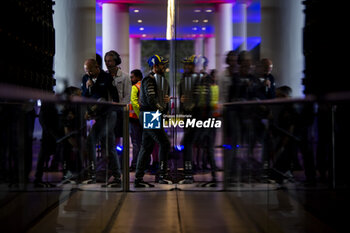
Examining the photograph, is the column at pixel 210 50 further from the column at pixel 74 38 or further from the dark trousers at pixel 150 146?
the column at pixel 74 38

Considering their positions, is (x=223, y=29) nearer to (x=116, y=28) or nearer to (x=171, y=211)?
(x=116, y=28)

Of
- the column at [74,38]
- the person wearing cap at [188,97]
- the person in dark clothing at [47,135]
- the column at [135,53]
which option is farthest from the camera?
the column at [74,38]

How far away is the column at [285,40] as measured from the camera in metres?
2.97

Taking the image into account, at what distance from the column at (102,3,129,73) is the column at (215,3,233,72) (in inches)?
39.6

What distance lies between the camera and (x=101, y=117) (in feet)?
10.4

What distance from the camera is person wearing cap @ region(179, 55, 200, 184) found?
195 inches

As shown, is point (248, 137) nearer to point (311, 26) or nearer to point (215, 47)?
point (311, 26)

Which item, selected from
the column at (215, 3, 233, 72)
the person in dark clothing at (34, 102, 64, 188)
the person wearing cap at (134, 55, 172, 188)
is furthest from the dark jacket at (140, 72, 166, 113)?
the person in dark clothing at (34, 102, 64, 188)

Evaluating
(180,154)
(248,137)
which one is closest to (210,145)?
(180,154)

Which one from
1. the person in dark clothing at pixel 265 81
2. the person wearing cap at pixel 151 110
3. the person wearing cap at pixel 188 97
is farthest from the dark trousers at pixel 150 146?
the person in dark clothing at pixel 265 81

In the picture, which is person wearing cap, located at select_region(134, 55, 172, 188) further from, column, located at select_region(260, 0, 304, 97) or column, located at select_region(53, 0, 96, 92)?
column, located at select_region(260, 0, 304, 97)

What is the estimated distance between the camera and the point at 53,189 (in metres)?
1.77

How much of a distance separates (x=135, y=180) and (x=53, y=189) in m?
3.38

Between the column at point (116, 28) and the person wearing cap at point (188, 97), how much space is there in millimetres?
739
